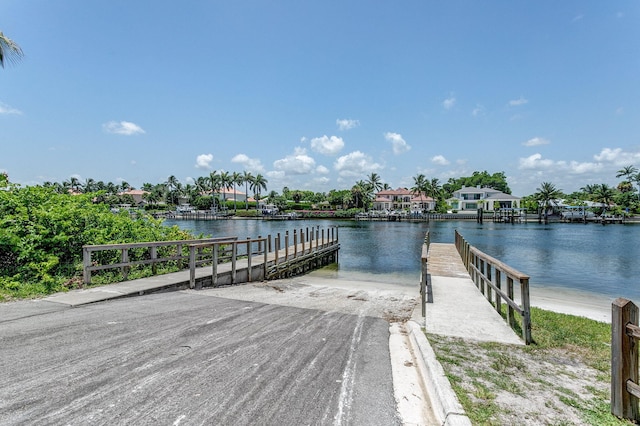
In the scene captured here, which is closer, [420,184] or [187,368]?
[187,368]

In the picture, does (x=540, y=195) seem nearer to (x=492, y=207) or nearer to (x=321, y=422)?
(x=492, y=207)

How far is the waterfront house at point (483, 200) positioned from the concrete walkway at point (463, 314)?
289ft

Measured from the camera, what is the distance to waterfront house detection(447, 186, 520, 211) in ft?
295

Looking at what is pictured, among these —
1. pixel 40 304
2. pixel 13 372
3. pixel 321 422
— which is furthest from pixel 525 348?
pixel 40 304

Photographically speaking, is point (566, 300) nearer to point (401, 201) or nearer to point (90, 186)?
point (401, 201)

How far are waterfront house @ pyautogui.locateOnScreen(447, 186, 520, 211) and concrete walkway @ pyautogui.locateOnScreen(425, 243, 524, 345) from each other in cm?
8802

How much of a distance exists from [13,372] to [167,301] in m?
4.02

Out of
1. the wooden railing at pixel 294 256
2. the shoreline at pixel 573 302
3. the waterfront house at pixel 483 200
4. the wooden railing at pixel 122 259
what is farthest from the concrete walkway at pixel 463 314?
the waterfront house at pixel 483 200

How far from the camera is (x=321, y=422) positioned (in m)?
3.29

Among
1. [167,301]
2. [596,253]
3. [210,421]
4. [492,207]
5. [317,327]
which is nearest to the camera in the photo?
[210,421]

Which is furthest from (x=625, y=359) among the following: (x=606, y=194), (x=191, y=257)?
(x=606, y=194)

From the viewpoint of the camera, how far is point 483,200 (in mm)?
91562

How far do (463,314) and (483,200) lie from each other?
93.2 meters

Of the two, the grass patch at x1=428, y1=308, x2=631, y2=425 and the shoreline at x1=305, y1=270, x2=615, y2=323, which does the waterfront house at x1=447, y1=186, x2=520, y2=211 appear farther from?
the grass patch at x1=428, y1=308, x2=631, y2=425
